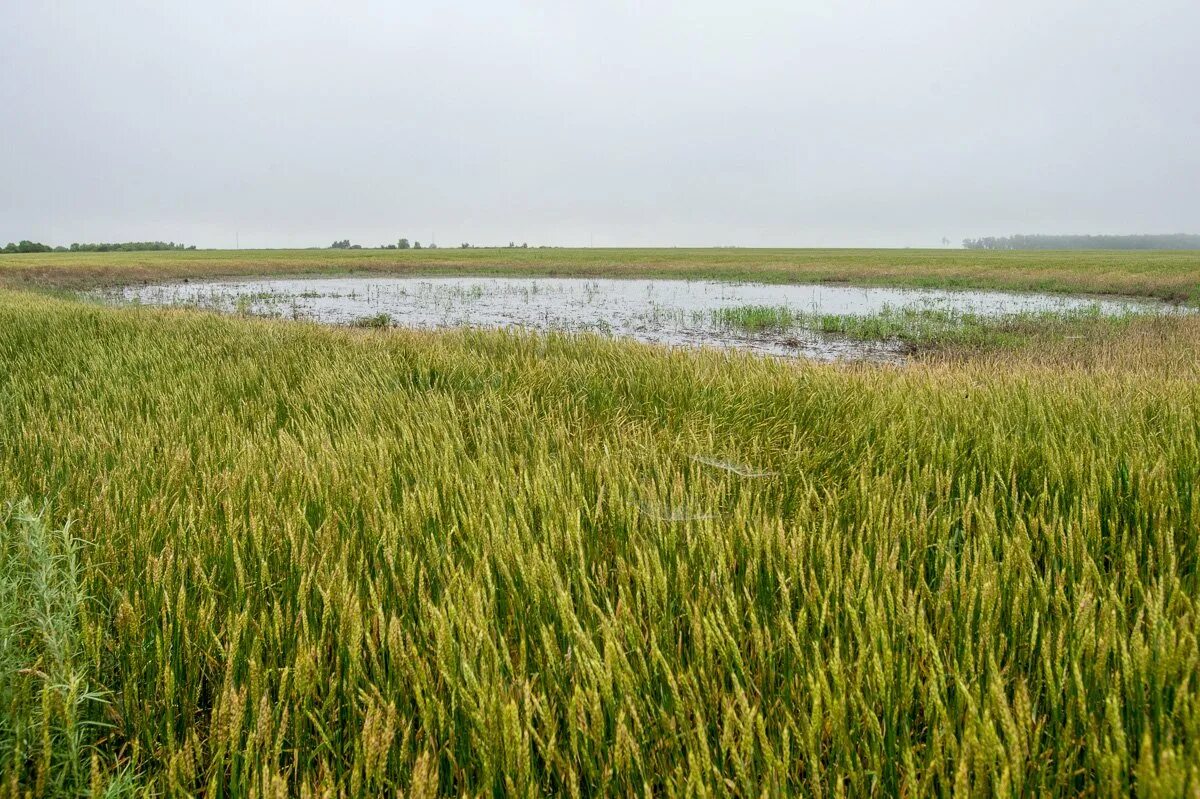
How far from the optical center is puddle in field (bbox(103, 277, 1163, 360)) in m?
15.6

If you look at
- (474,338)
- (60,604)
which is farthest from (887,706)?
(474,338)

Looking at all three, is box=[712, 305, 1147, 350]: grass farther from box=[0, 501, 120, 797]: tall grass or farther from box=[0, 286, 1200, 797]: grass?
box=[0, 501, 120, 797]: tall grass

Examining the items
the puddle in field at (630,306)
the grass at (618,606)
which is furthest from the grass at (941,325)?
the grass at (618,606)

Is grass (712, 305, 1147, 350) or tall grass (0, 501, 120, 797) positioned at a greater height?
grass (712, 305, 1147, 350)

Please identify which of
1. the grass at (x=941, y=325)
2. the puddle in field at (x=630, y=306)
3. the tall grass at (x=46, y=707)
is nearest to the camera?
the tall grass at (x=46, y=707)

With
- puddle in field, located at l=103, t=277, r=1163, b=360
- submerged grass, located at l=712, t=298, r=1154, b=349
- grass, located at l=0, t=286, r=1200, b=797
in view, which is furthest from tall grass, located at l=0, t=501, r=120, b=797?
submerged grass, located at l=712, t=298, r=1154, b=349

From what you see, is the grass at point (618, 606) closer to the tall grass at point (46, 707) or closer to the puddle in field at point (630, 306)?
the tall grass at point (46, 707)

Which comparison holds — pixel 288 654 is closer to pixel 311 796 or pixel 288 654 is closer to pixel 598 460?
pixel 311 796

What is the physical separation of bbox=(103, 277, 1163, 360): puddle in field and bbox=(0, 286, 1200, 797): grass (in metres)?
9.59

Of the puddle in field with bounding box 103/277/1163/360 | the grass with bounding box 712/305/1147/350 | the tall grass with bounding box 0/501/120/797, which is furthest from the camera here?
the puddle in field with bounding box 103/277/1163/360

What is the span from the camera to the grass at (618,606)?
43.2 inches

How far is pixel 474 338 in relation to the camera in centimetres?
823

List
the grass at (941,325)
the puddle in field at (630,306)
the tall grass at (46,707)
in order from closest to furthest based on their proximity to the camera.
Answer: the tall grass at (46,707) → the grass at (941,325) → the puddle in field at (630,306)

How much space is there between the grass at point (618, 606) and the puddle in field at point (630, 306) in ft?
31.5
